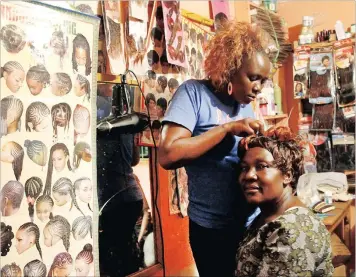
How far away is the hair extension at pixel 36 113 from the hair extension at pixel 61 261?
44 cm

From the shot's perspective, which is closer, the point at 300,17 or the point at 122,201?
the point at 122,201

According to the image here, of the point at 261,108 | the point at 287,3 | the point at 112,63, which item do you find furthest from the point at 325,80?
the point at 112,63

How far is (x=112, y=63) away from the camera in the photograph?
1.57 meters

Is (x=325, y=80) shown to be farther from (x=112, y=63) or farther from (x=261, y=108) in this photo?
(x=112, y=63)

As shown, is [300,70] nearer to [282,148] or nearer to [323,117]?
[323,117]

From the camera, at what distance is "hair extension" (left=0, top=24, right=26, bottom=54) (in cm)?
115

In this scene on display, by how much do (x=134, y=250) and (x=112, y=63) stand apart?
0.82 meters

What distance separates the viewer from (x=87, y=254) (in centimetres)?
136

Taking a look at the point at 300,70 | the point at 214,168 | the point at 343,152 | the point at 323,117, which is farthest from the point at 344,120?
the point at 214,168

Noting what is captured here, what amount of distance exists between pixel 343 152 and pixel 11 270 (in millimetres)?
2927

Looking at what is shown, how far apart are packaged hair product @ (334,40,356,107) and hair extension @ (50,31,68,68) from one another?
260 centimetres

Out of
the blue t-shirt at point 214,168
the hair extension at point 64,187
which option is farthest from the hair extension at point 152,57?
the hair extension at point 64,187

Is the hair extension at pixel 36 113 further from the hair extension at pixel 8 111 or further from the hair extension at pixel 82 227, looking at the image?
the hair extension at pixel 82 227

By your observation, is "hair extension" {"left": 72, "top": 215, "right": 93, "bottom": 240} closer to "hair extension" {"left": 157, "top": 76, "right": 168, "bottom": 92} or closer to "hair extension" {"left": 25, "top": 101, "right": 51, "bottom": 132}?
"hair extension" {"left": 25, "top": 101, "right": 51, "bottom": 132}
